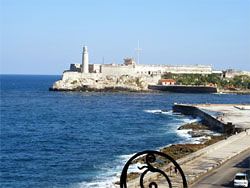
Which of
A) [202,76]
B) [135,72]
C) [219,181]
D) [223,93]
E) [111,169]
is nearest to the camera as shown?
[219,181]

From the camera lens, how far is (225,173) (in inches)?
804

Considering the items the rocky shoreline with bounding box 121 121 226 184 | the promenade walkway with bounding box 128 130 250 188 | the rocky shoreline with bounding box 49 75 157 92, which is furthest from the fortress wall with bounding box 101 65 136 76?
the promenade walkway with bounding box 128 130 250 188

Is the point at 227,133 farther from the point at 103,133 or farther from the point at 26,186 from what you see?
the point at 26,186

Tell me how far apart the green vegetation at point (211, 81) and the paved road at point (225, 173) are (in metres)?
108

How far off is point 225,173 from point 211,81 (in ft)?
384

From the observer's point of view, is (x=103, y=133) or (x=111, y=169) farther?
(x=103, y=133)

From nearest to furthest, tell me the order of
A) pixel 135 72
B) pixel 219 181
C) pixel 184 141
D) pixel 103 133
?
pixel 219 181, pixel 184 141, pixel 103 133, pixel 135 72

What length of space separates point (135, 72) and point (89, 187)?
109144mm

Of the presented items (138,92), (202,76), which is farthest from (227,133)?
(202,76)

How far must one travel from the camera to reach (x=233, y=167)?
21750 millimetres

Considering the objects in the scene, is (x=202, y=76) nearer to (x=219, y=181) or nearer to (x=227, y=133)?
(x=227, y=133)

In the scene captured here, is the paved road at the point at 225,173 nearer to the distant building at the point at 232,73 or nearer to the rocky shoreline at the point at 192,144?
the rocky shoreline at the point at 192,144

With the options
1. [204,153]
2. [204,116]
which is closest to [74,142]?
[204,153]

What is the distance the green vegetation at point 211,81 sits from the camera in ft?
433
